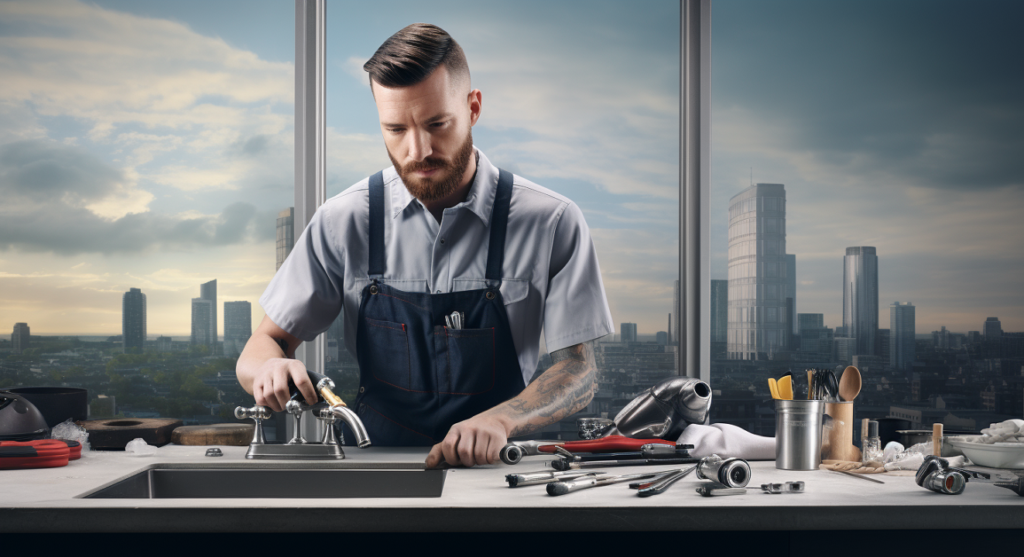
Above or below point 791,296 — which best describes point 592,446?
below

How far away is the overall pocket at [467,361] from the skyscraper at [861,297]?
1323 millimetres

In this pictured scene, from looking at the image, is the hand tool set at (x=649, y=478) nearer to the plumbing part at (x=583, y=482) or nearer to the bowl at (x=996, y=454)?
the plumbing part at (x=583, y=482)

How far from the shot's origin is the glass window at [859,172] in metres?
2.30

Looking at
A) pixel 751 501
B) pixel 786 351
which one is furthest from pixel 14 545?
pixel 786 351

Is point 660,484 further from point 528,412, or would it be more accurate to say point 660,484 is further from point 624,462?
point 528,412

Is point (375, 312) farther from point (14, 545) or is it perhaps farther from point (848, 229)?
point (848, 229)

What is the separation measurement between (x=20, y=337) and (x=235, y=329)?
81 centimetres

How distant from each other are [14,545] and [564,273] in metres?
1.41

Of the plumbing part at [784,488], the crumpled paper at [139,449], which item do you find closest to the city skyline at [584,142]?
the crumpled paper at [139,449]

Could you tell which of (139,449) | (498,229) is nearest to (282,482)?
(139,449)

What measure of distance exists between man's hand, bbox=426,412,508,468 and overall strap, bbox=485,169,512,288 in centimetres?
62

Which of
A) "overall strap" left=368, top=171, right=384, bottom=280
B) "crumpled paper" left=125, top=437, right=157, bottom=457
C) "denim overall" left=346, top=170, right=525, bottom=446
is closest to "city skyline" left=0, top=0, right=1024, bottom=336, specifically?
"overall strap" left=368, top=171, right=384, bottom=280

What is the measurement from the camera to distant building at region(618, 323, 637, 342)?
230cm

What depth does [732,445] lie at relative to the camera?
145 cm
